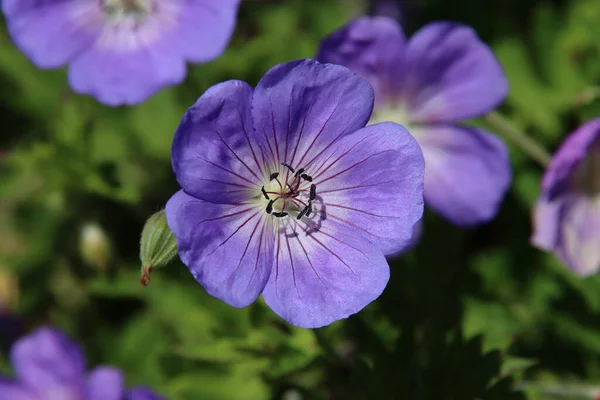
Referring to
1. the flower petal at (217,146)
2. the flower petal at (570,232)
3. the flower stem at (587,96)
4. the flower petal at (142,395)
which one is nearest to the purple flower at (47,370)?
the flower petal at (142,395)

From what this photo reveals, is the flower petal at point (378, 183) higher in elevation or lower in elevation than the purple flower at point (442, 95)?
lower

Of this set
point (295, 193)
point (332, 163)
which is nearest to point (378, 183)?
point (332, 163)

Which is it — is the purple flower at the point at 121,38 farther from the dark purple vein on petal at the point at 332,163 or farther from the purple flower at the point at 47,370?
the purple flower at the point at 47,370

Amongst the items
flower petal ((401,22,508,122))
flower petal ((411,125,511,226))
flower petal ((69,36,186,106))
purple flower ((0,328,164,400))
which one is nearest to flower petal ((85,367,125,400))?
purple flower ((0,328,164,400))

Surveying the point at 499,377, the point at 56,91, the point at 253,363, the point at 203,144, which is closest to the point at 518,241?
the point at 499,377

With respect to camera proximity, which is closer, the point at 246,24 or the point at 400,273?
the point at 400,273

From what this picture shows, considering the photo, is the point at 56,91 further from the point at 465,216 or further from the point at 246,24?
the point at 465,216
